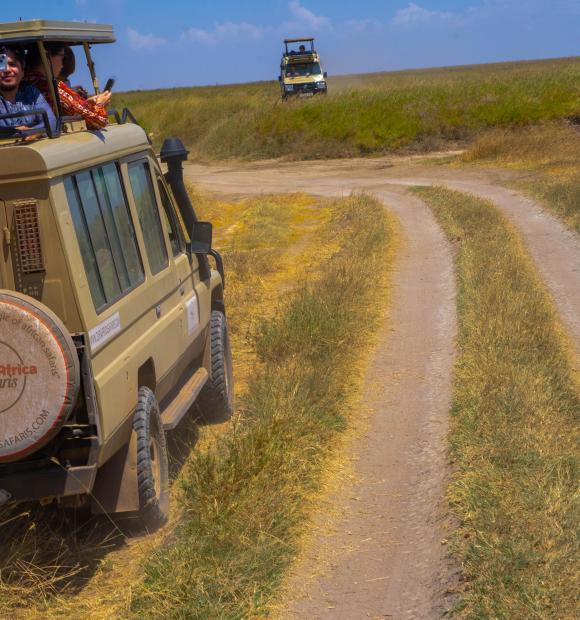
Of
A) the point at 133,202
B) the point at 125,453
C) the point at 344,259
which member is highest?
the point at 133,202

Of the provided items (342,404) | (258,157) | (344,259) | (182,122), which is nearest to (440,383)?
(342,404)

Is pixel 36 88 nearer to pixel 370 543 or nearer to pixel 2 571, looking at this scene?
pixel 2 571

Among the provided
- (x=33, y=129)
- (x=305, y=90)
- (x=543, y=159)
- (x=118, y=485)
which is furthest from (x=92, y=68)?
(x=305, y=90)

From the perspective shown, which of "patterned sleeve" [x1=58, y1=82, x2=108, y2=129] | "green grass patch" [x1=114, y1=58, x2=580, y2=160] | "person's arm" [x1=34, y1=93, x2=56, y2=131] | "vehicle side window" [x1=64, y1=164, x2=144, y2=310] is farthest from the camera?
"green grass patch" [x1=114, y1=58, x2=580, y2=160]

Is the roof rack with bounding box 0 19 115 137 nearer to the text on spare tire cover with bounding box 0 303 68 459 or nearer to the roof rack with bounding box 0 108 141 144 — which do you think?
the roof rack with bounding box 0 108 141 144

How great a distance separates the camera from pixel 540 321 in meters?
8.82

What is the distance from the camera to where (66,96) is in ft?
18.2

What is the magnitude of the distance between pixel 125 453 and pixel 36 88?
7.57 feet

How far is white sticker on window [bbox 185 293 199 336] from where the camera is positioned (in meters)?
6.34

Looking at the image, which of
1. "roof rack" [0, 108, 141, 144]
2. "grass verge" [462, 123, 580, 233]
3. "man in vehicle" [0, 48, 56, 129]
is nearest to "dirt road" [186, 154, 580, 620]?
"grass verge" [462, 123, 580, 233]

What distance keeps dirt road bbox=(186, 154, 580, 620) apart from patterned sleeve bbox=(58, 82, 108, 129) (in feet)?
8.34

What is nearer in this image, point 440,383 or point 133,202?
point 133,202

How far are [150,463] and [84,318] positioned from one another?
3.25ft

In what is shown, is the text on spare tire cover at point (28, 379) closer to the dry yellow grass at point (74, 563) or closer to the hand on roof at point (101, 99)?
the dry yellow grass at point (74, 563)
